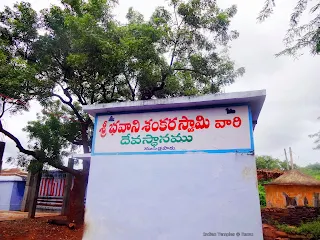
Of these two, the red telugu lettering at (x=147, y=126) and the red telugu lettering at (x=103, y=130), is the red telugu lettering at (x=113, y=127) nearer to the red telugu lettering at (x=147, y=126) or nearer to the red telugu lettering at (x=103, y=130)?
the red telugu lettering at (x=103, y=130)

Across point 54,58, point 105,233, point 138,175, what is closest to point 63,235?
point 105,233

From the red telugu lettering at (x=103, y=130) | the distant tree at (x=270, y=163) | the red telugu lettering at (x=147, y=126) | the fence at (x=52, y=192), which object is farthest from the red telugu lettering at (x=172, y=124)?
the distant tree at (x=270, y=163)

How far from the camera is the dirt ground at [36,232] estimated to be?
8.86 m

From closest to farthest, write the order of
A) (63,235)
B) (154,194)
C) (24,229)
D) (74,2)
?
Result: (154,194) < (63,235) < (24,229) < (74,2)

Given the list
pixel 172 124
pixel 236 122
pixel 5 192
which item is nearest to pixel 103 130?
pixel 172 124

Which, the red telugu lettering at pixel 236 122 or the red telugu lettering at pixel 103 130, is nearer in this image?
the red telugu lettering at pixel 236 122

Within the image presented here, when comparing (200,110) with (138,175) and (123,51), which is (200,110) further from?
(123,51)

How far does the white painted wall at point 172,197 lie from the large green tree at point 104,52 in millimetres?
5059

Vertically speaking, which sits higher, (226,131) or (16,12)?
(16,12)

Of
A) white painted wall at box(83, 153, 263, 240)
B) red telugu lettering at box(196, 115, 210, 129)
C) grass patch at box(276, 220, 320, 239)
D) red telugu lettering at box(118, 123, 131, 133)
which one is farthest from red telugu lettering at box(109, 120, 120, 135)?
grass patch at box(276, 220, 320, 239)

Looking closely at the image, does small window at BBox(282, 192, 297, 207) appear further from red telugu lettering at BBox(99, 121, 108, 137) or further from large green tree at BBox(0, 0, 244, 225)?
red telugu lettering at BBox(99, 121, 108, 137)

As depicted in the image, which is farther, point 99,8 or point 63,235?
point 99,8

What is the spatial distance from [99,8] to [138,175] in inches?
290

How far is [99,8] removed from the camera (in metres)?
10.1
